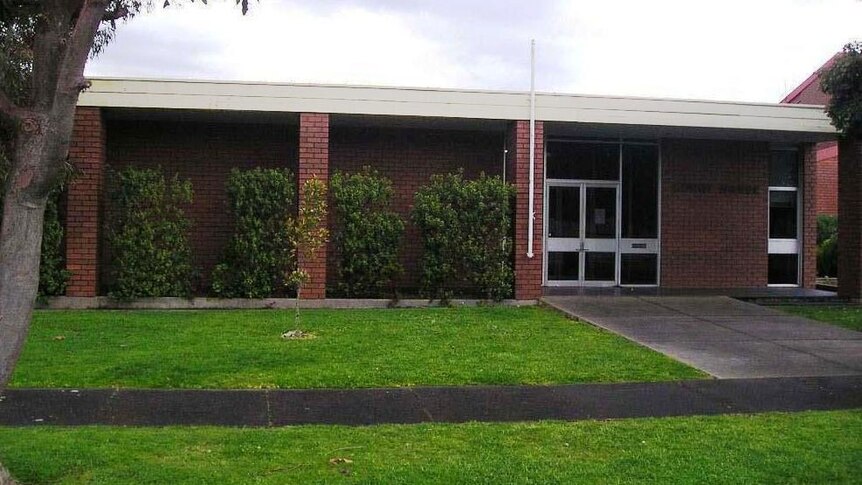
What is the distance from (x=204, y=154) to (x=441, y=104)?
500 centimetres

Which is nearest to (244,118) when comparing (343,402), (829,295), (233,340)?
(233,340)

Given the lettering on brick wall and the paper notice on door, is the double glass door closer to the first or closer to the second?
the paper notice on door

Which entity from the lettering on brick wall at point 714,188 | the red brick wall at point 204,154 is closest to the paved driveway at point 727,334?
the lettering on brick wall at point 714,188

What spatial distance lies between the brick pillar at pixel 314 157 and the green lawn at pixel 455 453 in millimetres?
7766

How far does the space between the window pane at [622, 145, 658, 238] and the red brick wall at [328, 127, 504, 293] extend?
3032 mm

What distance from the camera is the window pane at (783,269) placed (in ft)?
60.6

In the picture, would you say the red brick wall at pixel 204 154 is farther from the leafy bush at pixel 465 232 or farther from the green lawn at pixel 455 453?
the green lawn at pixel 455 453

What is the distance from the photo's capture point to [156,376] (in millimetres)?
8328

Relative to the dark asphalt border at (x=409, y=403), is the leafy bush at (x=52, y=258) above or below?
above

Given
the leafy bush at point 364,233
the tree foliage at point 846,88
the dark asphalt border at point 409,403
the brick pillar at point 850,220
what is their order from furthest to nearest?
the brick pillar at point 850,220
the leafy bush at point 364,233
the tree foliage at point 846,88
the dark asphalt border at point 409,403

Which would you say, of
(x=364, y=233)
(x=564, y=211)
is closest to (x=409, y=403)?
(x=364, y=233)

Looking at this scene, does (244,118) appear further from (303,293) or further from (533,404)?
(533,404)

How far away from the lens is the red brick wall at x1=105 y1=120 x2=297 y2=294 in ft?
52.8

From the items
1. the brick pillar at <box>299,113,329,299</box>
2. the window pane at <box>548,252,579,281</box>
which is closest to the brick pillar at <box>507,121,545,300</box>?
the window pane at <box>548,252,579,281</box>
